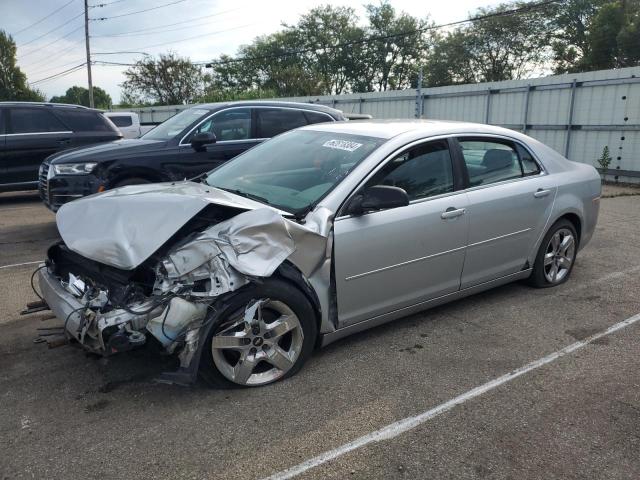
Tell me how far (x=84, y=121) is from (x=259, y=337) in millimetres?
8805

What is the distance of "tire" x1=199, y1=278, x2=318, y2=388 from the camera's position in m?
3.11

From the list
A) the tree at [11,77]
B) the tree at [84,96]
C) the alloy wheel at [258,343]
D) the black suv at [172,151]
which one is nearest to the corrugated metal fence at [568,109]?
the black suv at [172,151]

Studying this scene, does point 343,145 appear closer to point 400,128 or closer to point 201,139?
point 400,128

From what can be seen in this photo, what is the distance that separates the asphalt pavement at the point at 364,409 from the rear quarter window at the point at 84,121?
6655mm

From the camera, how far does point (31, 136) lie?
32.1 ft

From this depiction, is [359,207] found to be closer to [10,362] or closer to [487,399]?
[487,399]

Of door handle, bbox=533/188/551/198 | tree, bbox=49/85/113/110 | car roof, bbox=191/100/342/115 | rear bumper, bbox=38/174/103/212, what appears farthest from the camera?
tree, bbox=49/85/113/110

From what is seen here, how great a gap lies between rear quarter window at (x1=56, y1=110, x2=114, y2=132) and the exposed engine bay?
306 inches

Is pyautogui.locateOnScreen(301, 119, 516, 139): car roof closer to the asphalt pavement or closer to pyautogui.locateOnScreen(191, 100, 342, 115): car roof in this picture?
the asphalt pavement

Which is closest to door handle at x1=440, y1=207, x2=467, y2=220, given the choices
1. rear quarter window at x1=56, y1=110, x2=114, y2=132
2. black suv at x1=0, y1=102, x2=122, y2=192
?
black suv at x1=0, y1=102, x2=122, y2=192

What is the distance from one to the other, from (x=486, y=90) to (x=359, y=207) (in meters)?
13.2

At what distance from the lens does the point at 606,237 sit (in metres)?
7.42

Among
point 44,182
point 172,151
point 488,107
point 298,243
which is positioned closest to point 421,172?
point 298,243

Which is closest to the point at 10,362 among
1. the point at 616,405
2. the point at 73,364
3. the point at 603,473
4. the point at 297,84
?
the point at 73,364
